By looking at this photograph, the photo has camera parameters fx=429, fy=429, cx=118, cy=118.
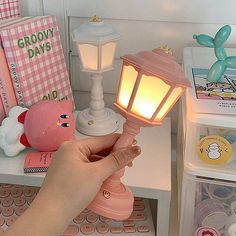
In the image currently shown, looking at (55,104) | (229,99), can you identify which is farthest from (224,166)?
(55,104)

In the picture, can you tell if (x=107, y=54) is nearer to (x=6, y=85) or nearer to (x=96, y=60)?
(x=96, y=60)

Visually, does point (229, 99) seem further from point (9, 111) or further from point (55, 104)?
point (9, 111)

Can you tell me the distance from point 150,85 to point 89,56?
0.48 m

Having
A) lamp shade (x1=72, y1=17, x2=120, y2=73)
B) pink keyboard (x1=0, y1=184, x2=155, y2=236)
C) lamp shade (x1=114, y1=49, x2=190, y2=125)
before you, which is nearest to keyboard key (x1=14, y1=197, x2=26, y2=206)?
pink keyboard (x1=0, y1=184, x2=155, y2=236)

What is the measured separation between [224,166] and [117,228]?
0.33 meters

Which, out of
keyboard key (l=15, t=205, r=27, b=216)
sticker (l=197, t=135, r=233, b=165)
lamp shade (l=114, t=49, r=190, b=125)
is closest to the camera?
lamp shade (l=114, t=49, r=190, b=125)

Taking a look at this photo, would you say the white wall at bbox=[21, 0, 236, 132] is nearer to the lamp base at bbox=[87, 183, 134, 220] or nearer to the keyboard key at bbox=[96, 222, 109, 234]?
the keyboard key at bbox=[96, 222, 109, 234]

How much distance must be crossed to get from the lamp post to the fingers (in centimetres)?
39

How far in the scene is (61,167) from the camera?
0.68 meters

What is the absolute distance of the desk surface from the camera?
98 centimetres

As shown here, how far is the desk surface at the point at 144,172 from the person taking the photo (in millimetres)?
984

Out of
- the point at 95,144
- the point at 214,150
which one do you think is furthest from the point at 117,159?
the point at 214,150

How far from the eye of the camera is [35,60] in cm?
117

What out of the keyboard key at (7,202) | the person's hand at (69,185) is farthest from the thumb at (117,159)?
the keyboard key at (7,202)
